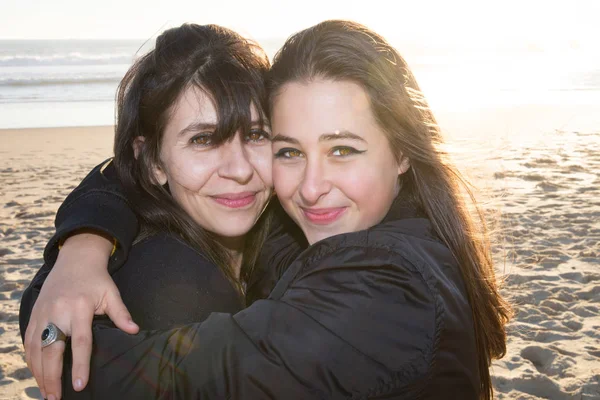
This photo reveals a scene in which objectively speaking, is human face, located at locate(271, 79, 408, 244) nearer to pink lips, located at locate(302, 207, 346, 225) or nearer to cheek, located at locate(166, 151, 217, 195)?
pink lips, located at locate(302, 207, 346, 225)

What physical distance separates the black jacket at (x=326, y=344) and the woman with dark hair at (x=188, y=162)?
475 mm

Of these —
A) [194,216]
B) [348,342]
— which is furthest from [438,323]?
[194,216]

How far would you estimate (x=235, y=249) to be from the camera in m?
3.38

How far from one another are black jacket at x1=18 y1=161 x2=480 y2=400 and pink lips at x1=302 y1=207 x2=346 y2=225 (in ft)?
2.10

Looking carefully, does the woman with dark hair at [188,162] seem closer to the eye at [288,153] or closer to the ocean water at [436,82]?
the eye at [288,153]

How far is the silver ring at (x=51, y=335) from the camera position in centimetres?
203

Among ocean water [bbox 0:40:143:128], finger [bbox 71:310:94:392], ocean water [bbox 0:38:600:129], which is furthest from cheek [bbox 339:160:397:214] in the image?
ocean water [bbox 0:40:143:128]

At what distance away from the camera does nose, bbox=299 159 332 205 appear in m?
2.66

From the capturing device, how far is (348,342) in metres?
1.92

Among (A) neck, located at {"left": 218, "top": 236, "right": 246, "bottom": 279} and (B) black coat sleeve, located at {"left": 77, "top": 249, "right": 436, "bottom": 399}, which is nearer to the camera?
(B) black coat sleeve, located at {"left": 77, "top": 249, "right": 436, "bottom": 399}

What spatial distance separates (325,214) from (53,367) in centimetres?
120

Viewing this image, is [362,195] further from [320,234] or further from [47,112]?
[47,112]

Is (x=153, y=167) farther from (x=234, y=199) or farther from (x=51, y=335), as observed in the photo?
(x=51, y=335)

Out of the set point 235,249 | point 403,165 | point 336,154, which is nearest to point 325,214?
point 336,154
